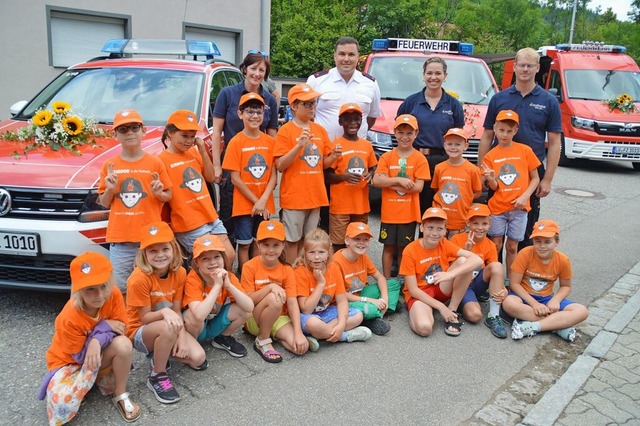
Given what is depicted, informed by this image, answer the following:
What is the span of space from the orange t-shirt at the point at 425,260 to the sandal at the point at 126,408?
239 cm

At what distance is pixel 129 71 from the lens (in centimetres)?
579

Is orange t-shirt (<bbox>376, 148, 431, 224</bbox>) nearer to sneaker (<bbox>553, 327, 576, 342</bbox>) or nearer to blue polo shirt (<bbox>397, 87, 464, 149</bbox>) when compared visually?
blue polo shirt (<bbox>397, 87, 464, 149</bbox>)

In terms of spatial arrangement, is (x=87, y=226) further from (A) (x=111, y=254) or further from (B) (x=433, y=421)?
(B) (x=433, y=421)

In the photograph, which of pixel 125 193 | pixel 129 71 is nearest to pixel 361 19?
pixel 129 71

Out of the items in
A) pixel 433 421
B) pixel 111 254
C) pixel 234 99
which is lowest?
pixel 433 421

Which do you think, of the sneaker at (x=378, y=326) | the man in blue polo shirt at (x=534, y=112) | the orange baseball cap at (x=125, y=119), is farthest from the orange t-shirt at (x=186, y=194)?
the man in blue polo shirt at (x=534, y=112)

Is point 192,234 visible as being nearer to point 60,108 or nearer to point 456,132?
point 60,108

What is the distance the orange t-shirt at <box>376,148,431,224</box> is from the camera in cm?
510

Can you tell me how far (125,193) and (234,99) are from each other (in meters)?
1.61

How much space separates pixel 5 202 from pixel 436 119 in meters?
3.77

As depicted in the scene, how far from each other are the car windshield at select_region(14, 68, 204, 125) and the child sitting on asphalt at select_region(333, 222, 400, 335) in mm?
2126

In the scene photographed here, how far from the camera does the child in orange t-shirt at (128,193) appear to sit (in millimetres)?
3879

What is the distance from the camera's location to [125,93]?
556 centimetres

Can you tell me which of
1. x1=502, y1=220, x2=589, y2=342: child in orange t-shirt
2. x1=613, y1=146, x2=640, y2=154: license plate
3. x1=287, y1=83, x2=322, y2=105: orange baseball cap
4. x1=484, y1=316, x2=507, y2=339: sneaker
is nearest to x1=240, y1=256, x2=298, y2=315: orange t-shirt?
x1=287, y1=83, x2=322, y2=105: orange baseball cap
